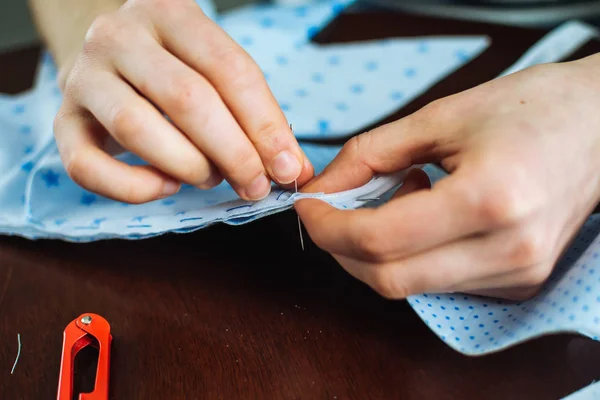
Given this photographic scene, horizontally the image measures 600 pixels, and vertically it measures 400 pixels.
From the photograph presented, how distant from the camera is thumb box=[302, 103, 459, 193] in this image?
438 mm

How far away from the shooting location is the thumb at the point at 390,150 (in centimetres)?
44

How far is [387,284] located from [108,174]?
0.28 metres

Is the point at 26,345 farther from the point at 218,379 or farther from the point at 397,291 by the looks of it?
the point at 397,291

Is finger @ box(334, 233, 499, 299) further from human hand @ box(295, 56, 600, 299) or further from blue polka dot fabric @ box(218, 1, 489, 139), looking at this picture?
blue polka dot fabric @ box(218, 1, 489, 139)

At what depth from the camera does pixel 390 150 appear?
18.1 inches

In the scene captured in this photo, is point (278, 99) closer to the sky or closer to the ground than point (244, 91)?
closer to the ground

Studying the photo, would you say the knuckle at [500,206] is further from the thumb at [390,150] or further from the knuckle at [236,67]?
the knuckle at [236,67]

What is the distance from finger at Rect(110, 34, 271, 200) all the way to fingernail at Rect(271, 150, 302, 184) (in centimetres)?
2

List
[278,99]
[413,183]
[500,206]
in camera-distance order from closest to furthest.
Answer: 1. [500,206]
2. [413,183]
3. [278,99]

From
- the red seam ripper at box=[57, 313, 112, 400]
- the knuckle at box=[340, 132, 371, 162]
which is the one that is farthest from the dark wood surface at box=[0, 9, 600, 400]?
the knuckle at box=[340, 132, 371, 162]

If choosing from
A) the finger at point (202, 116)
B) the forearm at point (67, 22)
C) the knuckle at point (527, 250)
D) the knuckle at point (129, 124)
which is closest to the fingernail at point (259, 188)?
the finger at point (202, 116)

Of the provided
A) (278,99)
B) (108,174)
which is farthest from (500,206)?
(278,99)

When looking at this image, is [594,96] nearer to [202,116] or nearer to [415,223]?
[415,223]

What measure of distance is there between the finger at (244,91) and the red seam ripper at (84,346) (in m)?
0.21
